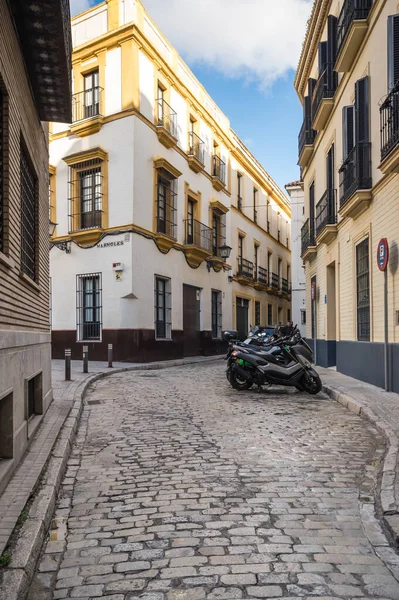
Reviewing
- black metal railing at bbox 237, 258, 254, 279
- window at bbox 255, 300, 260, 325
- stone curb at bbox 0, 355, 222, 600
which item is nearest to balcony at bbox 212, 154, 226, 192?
black metal railing at bbox 237, 258, 254, 279

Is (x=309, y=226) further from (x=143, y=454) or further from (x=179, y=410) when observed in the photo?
(x=143, y=454)

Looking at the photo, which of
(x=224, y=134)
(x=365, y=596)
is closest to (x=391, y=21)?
(x=365, y=596)

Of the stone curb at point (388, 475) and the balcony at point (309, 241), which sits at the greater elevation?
the balcony at point (309, 241)

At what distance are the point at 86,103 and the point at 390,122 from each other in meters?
12.6

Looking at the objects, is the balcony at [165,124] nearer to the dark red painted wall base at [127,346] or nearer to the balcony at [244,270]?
the dark red painted wall base at [127,346]

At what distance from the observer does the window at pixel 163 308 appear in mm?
18938

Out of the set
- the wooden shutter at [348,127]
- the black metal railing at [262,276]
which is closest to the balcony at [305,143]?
the wooden shutter at [348,127]

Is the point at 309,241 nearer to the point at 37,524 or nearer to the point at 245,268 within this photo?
the point at 245,268

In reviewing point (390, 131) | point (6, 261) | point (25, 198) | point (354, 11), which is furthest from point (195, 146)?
point (6, 261)

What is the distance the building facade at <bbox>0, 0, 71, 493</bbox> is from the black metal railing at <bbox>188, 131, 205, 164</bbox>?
1460 cm

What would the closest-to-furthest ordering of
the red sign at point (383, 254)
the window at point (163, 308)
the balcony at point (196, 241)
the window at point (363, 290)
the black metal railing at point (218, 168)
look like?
the red sign at point (383, 254) → the window at point (363, 290) → the window at point (163, 308) → the balcony at point (196, 241) → the black metal railing at point (218, 168)

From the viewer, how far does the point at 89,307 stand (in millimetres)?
18000

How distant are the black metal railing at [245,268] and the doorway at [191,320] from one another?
568cm

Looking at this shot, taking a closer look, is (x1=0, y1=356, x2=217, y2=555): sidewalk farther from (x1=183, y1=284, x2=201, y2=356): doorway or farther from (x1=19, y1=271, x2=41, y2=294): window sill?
(x1=183, y1=284, x2=201, y2=356): doorway
